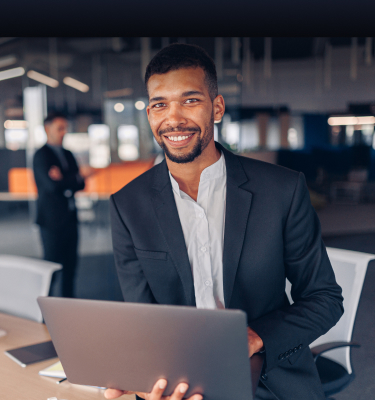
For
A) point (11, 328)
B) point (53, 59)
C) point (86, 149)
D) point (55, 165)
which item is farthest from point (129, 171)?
point (11, 328)

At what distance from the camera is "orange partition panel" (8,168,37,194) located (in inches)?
229

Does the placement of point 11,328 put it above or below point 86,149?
below

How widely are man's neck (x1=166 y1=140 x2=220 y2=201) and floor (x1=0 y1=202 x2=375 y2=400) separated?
7.07ft

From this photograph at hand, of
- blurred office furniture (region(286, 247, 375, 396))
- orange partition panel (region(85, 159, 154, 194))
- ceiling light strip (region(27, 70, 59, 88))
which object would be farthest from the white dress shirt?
ceiling light strip (region(27, 70, 59, 88))

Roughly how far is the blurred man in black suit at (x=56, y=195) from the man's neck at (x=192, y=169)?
262cm

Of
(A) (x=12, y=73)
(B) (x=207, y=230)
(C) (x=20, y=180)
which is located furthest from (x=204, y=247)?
(A) (x=12, y=73)

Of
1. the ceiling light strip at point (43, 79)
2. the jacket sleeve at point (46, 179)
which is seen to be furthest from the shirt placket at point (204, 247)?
the ceiling light strip at point (43, 79)

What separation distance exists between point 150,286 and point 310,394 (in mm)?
629

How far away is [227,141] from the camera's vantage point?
5.34 metres

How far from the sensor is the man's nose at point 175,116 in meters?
1.29

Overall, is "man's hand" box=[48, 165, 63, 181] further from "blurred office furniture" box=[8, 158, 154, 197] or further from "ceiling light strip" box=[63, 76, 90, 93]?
"ceiling light strip" box=[63, 76, 90, 93]

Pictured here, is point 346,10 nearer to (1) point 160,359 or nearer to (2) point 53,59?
(1) point 160,359

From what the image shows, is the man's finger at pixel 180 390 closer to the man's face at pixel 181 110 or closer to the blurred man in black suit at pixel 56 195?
the man's face at pixel 181 110

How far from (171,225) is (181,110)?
383 millimetres
